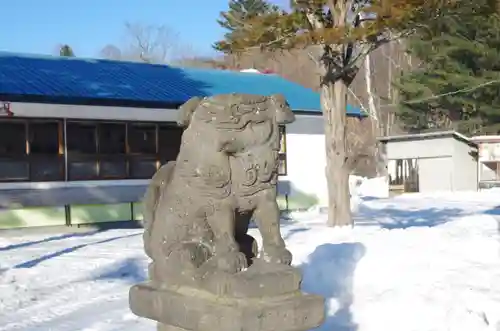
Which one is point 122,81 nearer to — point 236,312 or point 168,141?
point 168,141

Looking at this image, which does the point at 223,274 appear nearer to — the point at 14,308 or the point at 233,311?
the point at 233,311

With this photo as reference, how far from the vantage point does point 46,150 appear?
17453 mm

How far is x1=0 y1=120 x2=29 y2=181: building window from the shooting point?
16797 mm

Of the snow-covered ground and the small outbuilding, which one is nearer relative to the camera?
the snow-covered ground

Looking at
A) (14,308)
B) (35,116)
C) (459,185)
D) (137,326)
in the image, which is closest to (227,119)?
(137,326)

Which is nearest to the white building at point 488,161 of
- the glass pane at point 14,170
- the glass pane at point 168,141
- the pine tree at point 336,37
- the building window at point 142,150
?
the glass pane at point 168,141

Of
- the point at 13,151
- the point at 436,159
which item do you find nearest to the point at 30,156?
the point at 13,151

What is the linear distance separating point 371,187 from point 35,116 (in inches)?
777

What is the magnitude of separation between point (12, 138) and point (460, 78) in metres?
21.9

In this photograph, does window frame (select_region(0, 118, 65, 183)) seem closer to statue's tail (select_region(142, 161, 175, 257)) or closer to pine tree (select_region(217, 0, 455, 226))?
pine tree (select_region(217, 0, 455, 226))

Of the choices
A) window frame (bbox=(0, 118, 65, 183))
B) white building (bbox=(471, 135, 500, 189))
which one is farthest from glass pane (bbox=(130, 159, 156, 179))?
white building (bbox=(471, 135, 500, 189))

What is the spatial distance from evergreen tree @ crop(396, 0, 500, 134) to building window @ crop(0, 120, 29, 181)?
63.7ft

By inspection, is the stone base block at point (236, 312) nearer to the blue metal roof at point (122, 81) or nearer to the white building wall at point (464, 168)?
the blue metal roof at point (122, 81)

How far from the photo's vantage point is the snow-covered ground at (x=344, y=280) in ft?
23.5
